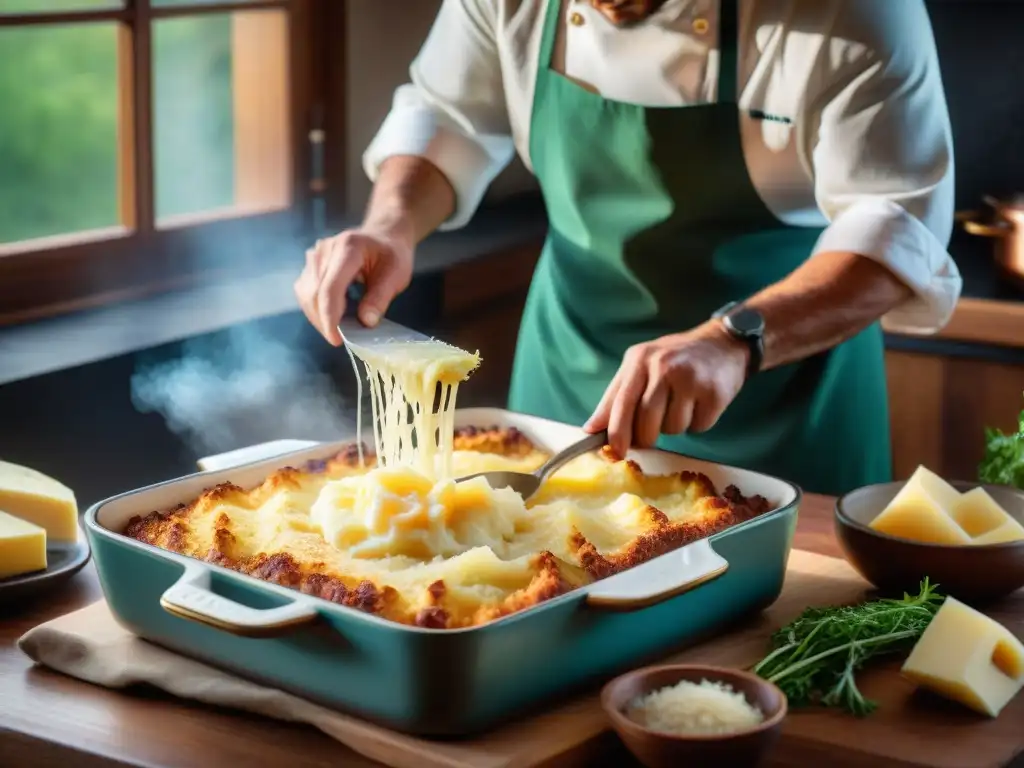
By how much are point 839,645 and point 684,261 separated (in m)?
0.98

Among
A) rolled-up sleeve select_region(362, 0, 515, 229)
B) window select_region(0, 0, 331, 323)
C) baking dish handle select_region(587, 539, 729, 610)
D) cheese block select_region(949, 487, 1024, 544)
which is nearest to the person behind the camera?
baking dish handle select_region(587, 539, 729, 610)

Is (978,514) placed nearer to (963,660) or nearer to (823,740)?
(963,660)

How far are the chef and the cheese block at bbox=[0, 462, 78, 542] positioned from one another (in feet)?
1.36

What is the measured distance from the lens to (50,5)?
295cm

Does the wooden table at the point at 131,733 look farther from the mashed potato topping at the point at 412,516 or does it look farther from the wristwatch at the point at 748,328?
the wristwatch at the point at 748,328

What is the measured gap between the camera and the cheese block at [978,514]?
1.70 meters

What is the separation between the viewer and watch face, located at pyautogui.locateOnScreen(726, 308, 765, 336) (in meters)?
1.88

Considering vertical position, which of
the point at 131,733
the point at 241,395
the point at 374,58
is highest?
the point at 374,58

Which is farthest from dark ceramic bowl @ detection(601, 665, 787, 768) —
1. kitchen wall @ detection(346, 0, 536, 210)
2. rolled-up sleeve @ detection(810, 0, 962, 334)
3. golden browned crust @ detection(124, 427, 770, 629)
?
kitchen wall @ detection(346, 0, 536, 210)

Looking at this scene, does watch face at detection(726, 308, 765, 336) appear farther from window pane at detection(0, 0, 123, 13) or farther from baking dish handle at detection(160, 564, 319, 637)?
window pane at detection(0, 0, 123, 13)

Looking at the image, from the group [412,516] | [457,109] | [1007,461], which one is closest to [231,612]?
[412,516]

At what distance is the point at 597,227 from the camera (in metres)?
2.38

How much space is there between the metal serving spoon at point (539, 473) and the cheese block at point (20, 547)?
0.46 meters

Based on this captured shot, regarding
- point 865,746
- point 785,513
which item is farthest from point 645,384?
point 865,746
